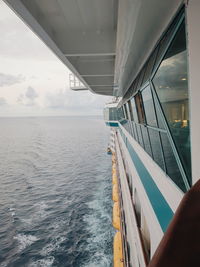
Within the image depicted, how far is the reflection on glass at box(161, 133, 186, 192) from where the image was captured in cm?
254

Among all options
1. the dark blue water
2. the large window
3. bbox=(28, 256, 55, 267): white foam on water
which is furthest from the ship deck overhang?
bbox=(28, 256, 55, 267): white foam on water

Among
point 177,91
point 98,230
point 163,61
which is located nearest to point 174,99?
point 177,91

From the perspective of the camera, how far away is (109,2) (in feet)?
10.3

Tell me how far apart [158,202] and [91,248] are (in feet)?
33.3

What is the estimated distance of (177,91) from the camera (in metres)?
2.75

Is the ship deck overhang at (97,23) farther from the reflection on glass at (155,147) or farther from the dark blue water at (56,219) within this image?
the dark blue water at (56,219)

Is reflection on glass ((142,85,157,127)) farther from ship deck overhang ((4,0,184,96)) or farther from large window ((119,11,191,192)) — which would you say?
ship deck overhang ((4,0,184,96))

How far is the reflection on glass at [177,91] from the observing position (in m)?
2.26

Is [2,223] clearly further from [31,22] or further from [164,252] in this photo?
[164,252]

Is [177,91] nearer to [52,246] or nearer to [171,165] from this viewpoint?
[171,165]

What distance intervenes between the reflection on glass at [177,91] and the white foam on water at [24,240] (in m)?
13.3

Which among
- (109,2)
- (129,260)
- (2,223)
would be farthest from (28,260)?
(109,2)

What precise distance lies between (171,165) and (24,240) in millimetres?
13338

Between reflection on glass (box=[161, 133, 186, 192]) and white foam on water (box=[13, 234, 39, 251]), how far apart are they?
12779mm
